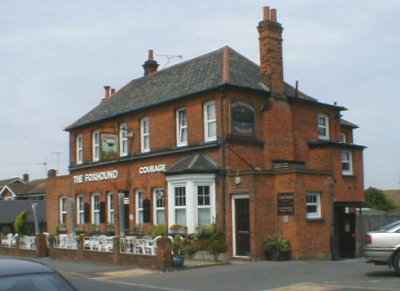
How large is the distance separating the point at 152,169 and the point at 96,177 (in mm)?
5587

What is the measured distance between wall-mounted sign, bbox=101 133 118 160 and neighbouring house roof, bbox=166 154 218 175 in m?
5.58

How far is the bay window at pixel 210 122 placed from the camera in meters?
25.9

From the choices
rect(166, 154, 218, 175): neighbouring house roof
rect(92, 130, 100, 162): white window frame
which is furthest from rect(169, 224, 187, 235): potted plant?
rect(92, 130, 100, 162): white window frame

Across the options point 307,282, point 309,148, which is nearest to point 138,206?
point 309,148

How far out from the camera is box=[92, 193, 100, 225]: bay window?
109 ft

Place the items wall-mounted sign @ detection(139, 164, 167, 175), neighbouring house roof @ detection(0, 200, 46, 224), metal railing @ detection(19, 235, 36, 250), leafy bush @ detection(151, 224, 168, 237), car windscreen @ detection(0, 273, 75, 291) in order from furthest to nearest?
neighbouring house roof @ detection(0, 200, 46, 224) < metal railing @ detection(19, 235, 36, 250) < wall-mounted sign @ detection(139, 164, 167, 175) < leafy bush @ detection(151, 224, 168, 237) < car windscreen @ detection(0, 273, 75, 291)

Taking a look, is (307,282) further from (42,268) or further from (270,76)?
(270,76)

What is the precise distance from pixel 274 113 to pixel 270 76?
1.65 metres

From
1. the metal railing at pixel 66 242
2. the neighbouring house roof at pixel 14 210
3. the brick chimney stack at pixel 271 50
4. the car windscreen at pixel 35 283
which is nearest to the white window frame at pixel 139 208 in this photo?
the metal railing at pixel 66 242

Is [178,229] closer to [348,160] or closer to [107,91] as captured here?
[348,160]

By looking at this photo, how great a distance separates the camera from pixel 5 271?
605 cm

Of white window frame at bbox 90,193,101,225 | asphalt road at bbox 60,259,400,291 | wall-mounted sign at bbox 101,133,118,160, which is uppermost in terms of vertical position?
wall-mounted sign at bbox 101,133,118,160

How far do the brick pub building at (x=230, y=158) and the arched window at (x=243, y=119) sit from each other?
4 centimetres

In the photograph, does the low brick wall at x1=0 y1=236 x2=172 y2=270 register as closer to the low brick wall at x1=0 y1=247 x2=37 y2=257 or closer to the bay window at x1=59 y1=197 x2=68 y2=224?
the low brick wall at x1=0 y1=247 x2=37 y2=257
